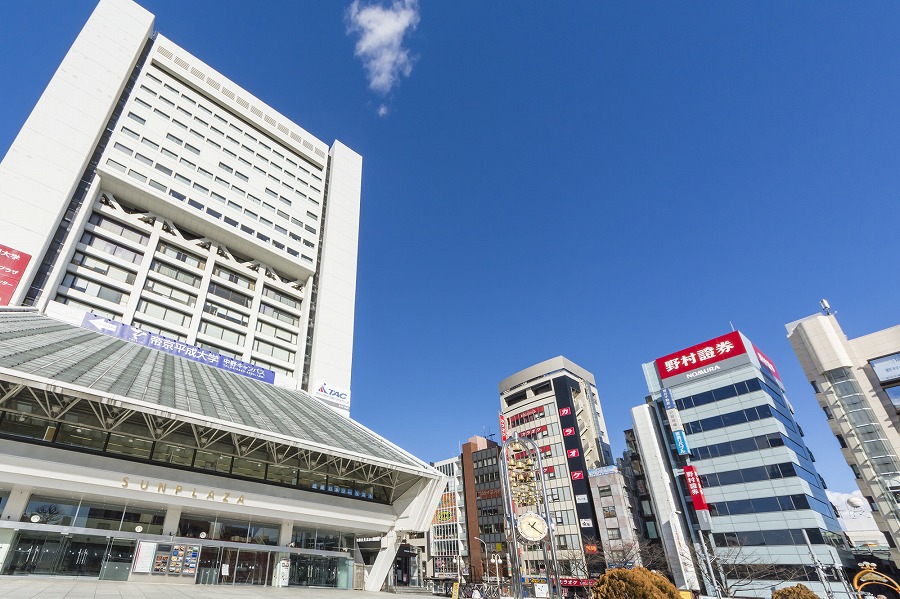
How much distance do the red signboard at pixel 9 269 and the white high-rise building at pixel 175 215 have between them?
10cm

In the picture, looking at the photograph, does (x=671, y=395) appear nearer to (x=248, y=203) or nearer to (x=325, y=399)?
(x=325, y=399)

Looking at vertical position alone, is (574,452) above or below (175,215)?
below

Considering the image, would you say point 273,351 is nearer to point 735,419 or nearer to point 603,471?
point 603,471

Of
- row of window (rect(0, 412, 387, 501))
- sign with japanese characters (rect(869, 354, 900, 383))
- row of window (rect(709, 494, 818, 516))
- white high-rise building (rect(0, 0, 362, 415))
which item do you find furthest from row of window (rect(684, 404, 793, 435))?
row of window (rect(0, 412, 387, 501))

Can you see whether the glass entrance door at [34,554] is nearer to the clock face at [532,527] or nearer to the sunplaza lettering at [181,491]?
the sunplaza lettering at [181,491]

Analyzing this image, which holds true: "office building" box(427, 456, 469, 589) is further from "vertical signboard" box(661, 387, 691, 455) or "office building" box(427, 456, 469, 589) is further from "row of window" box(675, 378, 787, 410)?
"row of window" box(675, 378, 787, 410)

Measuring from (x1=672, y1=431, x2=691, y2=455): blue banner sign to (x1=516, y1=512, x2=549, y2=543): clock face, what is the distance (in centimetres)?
5097

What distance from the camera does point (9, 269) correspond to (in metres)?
34.8

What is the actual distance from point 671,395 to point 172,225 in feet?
225

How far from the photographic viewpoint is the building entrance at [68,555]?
2112cm

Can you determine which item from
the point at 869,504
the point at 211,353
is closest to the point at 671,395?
the point at 869,504

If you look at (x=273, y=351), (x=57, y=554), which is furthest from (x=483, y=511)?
(x=57, y=554)

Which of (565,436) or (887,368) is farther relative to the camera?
(565,436)

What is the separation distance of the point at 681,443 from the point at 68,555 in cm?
6405
